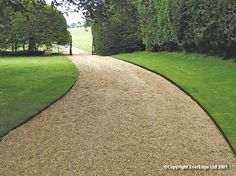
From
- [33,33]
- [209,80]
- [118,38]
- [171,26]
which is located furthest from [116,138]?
[33,33]

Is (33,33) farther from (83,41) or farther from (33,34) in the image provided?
(83,41)

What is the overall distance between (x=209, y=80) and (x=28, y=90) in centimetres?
670

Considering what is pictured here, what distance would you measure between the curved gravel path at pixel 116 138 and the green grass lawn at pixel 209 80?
1.17ft

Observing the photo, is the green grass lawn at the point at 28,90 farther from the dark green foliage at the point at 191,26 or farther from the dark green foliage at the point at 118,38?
the dark green foliage at the point at 118,38

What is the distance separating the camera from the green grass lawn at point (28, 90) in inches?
428

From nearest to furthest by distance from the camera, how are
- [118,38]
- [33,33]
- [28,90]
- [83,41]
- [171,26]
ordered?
[28,90] → [171,26] → [118,38] → [33,33] → [83,41]

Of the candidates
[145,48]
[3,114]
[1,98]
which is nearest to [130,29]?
[145,48]

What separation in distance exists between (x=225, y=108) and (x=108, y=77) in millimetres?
6860

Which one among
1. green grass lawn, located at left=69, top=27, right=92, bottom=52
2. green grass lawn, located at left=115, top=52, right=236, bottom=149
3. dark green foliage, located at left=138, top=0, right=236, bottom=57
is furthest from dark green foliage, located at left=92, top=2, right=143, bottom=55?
green grass lawn, located at left=69, top=27, right=92, bottom=52

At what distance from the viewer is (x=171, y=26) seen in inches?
961

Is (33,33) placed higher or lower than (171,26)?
lower

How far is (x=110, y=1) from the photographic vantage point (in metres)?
14.5

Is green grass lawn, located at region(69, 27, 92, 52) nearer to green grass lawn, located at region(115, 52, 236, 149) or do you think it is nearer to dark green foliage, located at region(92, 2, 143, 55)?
dark green foliage, located at region(92, 2, 143, 55)

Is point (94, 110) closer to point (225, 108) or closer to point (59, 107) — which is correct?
point (59, 107)
